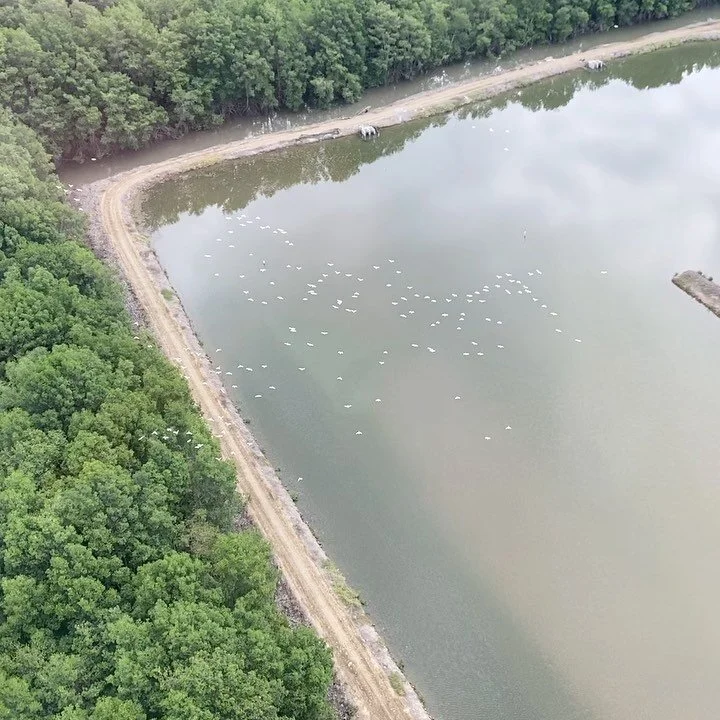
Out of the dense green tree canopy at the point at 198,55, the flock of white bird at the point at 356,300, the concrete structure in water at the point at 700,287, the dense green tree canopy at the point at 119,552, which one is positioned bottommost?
the concrete structure in water at the point at 700,287

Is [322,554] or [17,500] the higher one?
[17,500]

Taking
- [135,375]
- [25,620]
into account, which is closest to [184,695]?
[25,620]

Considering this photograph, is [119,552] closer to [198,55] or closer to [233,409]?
[233,409]

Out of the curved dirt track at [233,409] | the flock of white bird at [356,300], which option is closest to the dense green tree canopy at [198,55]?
the curved dirt track at [233,409]

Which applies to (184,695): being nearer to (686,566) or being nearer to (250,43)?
(686,566)

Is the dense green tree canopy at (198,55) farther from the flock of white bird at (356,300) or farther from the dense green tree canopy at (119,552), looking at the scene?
the dense green tree canopy at (119,552)

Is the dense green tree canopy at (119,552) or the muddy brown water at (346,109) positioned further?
the muddy brown water at (346,109)
